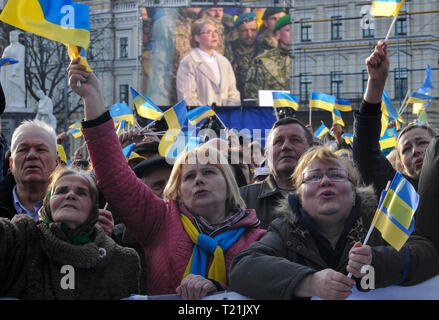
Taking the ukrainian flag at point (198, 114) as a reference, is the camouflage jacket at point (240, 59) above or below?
above

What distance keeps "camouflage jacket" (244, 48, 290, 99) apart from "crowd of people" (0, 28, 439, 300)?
1208 inches

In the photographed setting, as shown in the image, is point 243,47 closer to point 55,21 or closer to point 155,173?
point 155,173

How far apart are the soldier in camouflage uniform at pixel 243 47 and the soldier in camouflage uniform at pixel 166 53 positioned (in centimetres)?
243

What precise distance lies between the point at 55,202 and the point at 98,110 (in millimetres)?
556

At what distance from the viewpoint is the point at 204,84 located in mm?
33688

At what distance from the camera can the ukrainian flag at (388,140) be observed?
330 inches

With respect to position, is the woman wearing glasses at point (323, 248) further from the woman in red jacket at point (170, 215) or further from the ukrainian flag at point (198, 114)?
the ukrainian flag at point (198, 114)

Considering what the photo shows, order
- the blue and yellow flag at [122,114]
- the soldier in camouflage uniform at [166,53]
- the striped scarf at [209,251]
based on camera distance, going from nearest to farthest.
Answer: the striped scarf at [209,251] → the blue and yellow flag at [122,114] → the soldier in camouflage uniform at [166,53]

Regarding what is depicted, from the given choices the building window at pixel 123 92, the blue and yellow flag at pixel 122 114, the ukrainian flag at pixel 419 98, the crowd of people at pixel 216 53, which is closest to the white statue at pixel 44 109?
the blue and yellow flag at pixel 122 114

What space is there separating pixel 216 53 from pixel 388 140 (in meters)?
26.8

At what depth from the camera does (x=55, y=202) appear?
2.95 m

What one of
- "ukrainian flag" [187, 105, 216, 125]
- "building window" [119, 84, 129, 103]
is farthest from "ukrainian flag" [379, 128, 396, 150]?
"building window" [119, 84, 129, 103]

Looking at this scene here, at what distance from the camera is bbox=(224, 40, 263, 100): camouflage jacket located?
34.3m

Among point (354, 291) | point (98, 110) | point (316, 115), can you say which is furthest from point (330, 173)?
point (316, 115)
